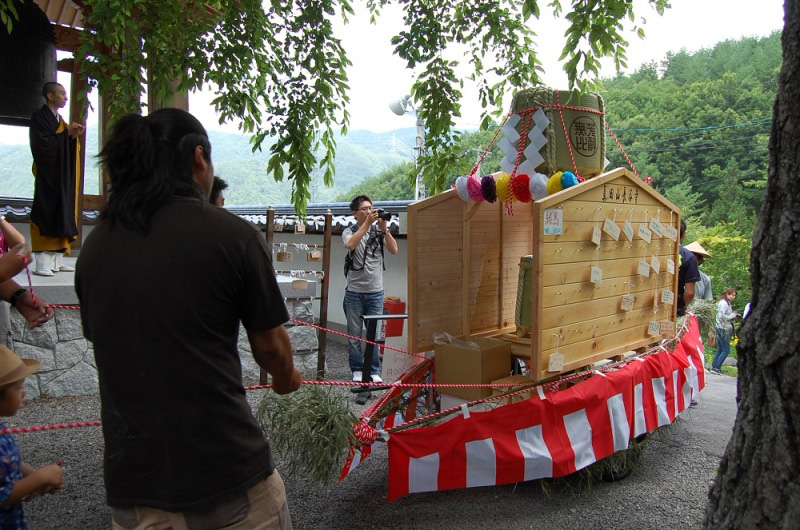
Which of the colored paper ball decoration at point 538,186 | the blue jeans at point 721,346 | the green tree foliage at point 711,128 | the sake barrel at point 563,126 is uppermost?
the green tree foliage at point 711,128

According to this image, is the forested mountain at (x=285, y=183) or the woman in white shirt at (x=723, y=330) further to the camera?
the forested mountain at (x=285, y=183)

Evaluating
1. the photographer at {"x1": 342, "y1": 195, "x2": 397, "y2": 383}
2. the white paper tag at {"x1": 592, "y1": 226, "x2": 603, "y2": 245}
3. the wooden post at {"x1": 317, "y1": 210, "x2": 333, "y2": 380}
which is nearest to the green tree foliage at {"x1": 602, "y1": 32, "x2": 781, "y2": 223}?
the photographer at {"x1": 342, "y1": 195, "x2": 397, "y2": 383}

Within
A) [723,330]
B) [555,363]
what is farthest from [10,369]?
[723,330]

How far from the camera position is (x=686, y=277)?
5.53 meters

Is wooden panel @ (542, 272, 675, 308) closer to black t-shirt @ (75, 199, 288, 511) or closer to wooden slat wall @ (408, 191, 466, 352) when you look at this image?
wooden slat wall @ (408, 191, 466, 352)

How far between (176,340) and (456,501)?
8.89 feet

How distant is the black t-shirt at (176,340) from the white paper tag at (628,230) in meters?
2.98

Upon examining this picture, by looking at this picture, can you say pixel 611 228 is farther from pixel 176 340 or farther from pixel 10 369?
pixel 10 369

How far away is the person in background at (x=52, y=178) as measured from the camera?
18.2ft

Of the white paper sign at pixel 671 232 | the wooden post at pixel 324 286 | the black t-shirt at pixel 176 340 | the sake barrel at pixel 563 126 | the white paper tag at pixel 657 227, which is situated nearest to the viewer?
the black t-shirt at pixel 176 340

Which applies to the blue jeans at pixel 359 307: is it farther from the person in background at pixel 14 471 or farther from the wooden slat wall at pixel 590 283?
the person in background at pixel 14 471

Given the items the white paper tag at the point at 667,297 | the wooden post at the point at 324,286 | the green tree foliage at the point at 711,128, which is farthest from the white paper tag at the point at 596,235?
the green tree foliage at the point at 711,128

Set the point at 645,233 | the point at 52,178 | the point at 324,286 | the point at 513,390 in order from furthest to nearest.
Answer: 1. the point at 324,286
2. the point at 52,178
3. the point at 645,233
4. the point at 513,390

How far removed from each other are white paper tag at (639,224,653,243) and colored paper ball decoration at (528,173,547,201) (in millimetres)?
963
